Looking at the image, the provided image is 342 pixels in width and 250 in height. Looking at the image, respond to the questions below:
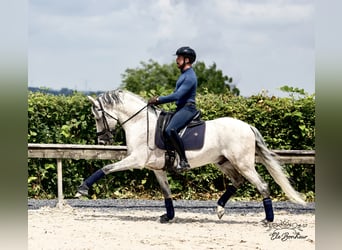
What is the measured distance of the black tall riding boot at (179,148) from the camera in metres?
7.82

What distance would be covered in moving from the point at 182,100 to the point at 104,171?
Answer: 139 cm

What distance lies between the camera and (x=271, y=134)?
11.3m

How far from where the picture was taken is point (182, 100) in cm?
785

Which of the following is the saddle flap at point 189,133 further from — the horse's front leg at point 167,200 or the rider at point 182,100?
the horse's front leg at point 167,200

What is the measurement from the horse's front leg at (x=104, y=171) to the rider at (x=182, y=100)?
1.89 feet

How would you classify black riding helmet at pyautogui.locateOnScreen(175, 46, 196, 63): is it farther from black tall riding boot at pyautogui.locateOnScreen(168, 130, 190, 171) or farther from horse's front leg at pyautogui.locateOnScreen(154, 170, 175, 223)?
horse's front leg at pyautogui.locateOnScreen(154, 170, 175, 223)

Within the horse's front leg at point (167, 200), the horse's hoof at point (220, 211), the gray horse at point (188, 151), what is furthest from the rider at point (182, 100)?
the horse's hoof at point (220, 211)

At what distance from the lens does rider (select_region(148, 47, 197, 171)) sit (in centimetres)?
772

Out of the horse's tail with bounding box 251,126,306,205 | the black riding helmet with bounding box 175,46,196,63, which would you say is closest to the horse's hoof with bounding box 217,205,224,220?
the horse's tail with bounding box 251,126,306,205

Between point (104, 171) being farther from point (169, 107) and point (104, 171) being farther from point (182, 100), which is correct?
point (169, 107)

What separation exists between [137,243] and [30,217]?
2482 millimetres
